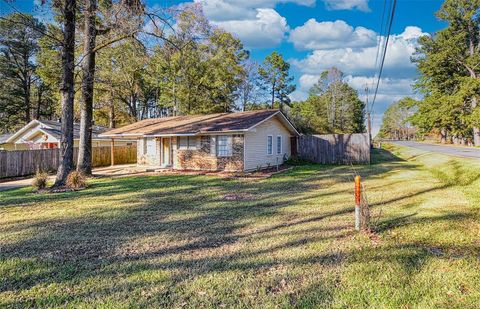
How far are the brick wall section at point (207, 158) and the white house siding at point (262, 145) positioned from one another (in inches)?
17.6

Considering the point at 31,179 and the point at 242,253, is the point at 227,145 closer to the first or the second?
the point at 31,179

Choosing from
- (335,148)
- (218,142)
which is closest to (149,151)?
(218,142)

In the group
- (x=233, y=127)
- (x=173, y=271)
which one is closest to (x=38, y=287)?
(x=173, y=271)

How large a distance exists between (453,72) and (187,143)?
124 feet

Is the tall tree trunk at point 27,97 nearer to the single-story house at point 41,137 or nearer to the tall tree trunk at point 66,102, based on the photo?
the single-story house at point 41,137

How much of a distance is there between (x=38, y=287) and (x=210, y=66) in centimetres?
2976

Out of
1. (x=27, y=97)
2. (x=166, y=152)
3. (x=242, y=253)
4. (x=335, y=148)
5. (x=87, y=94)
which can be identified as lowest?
(x=242, y=253)

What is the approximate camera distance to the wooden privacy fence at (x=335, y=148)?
20094mm

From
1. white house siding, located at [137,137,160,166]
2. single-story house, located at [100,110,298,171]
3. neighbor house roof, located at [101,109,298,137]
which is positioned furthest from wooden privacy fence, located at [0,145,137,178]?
white house siding, located at [137,137,160,166]

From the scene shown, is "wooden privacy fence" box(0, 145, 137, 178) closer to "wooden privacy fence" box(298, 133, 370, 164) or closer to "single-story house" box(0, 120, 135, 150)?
"single-story house" box(0, 120, 135, 150)

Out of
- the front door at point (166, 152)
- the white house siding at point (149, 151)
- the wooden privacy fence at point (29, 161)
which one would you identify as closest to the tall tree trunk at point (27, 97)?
the wooden privacy fence at point (29, 161)

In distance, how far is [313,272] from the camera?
12.6 feet

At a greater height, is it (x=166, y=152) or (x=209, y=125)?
(x=209, y=125)

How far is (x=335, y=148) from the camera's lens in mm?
20828
